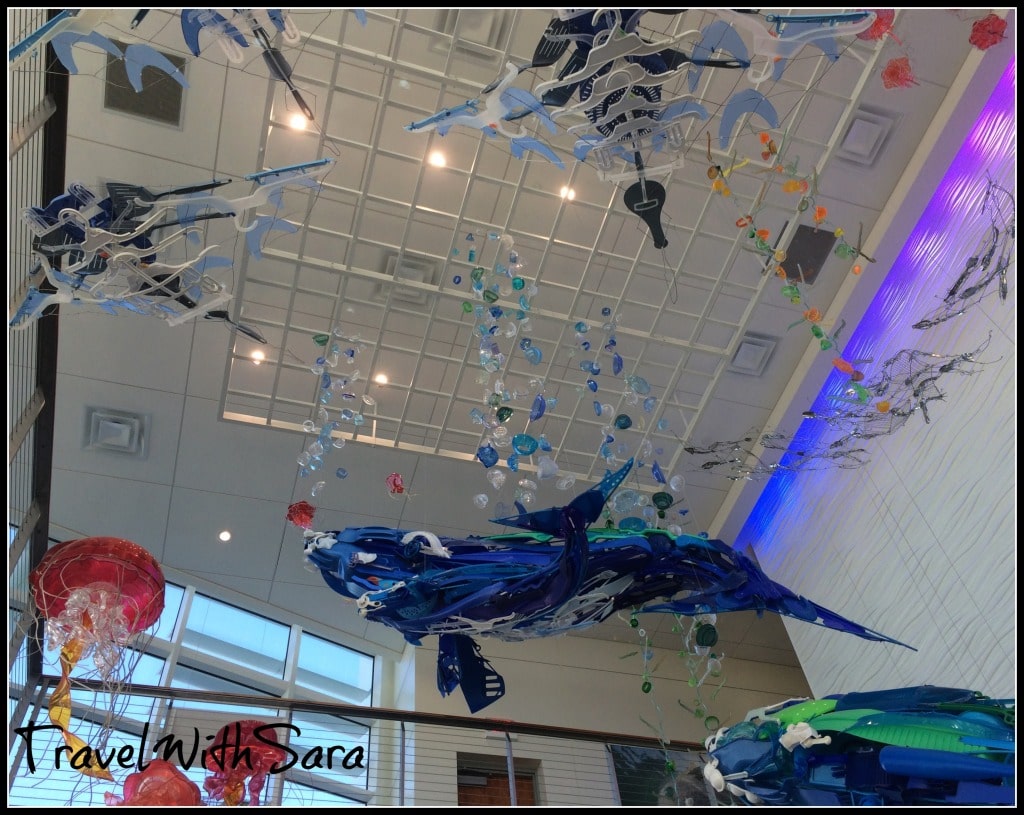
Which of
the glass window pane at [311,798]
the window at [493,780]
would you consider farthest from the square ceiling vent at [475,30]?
the glass window pane at [311,798]

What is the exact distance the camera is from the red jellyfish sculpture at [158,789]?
11.8 feet

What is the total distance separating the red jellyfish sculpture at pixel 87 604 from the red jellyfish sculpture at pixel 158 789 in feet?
1.43

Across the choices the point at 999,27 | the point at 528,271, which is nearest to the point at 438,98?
the point at 528,271

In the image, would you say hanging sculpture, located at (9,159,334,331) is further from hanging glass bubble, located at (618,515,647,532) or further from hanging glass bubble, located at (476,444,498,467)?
hanging glass bubble, located at (618,515,647,532)

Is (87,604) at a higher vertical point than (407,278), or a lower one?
lower

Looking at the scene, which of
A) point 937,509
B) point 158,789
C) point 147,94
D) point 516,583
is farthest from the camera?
point 937,509

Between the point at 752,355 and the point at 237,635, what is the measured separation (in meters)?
5.22

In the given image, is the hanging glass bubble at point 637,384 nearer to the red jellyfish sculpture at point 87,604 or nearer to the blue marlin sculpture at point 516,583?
the blue marlin sculpture at point 516,583

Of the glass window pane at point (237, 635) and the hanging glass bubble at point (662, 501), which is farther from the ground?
the hanging glass bubble at point (662, 501)

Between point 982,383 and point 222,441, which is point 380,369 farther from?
point 982,383

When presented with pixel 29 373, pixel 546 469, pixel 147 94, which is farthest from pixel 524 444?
pixel 147 94

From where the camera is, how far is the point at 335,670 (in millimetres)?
8250

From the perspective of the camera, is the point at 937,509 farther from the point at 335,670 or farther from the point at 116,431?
the point at 116,431

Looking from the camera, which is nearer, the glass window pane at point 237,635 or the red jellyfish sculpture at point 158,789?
the red jellyfish sculpture at point 158,789
